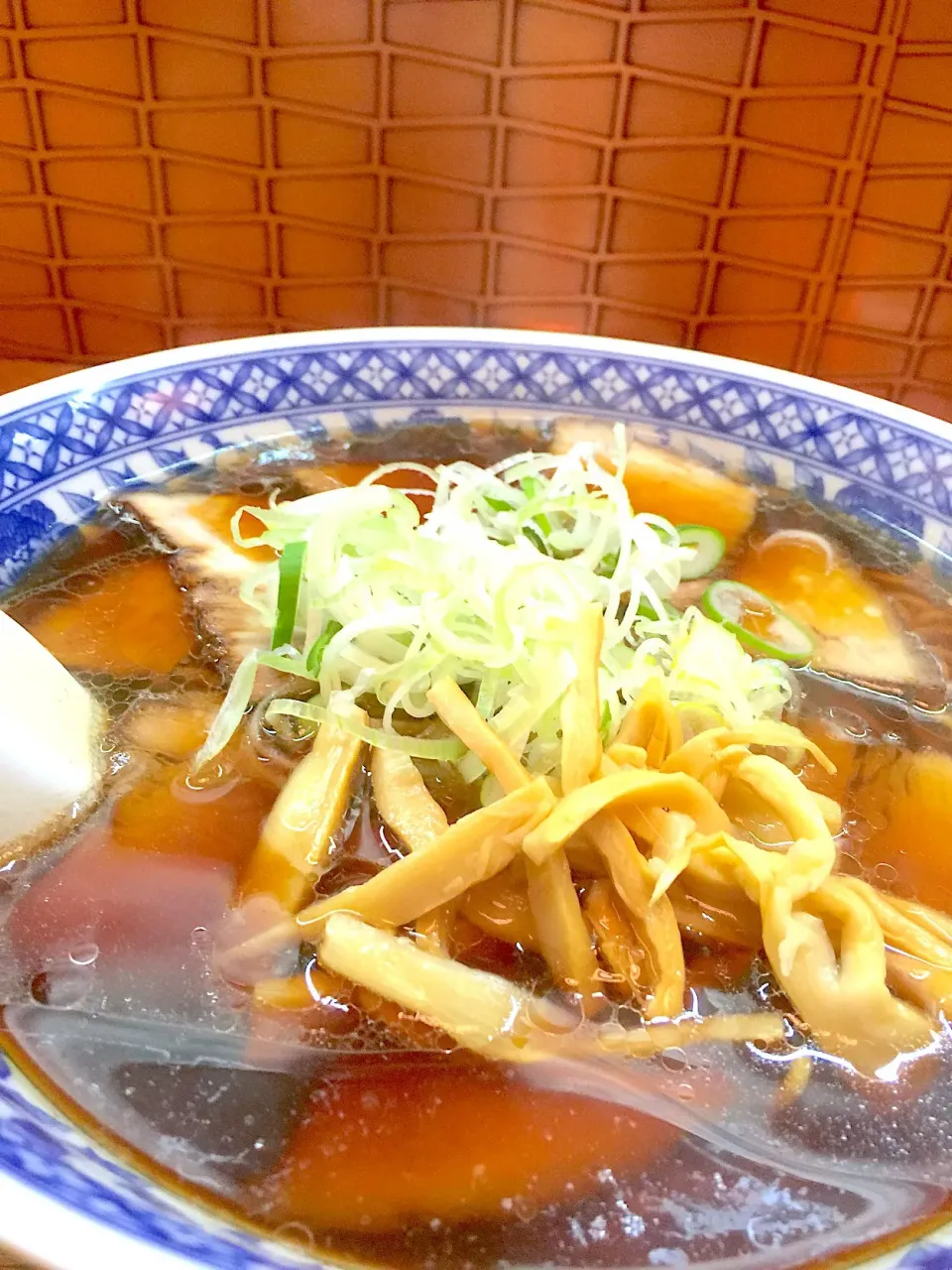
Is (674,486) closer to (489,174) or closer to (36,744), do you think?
(489,174)

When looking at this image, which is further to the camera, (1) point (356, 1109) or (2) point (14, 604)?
(2) point (14, 604)

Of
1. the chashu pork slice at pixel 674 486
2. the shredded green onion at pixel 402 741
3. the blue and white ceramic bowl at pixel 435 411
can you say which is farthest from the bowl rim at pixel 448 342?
the shredded green onion at pixel 402 741

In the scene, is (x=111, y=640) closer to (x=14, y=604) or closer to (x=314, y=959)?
(x=14, y=604)

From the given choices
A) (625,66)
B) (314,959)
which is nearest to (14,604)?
(314,959)

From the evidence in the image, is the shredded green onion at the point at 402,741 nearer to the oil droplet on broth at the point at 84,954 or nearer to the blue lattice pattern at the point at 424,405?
the oil droplet on broth at the point at 84,954

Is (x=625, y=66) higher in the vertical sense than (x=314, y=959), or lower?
higher

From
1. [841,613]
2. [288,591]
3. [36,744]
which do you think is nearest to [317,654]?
[288,591]

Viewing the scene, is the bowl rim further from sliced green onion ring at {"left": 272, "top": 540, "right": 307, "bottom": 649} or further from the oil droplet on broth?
the oil droplet on broth

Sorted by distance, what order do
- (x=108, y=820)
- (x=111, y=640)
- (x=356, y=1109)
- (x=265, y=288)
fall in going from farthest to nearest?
(x=265, y=288), (x=111, y=640), (x=108, y=820), (x=356, y=1109)
